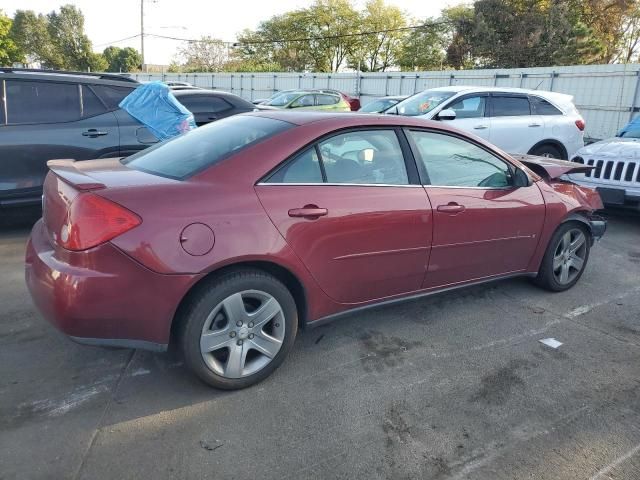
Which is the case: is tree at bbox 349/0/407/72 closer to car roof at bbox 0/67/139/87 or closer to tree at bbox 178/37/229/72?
tree at bbox 178/37/229/72

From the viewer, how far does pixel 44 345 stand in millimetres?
3205

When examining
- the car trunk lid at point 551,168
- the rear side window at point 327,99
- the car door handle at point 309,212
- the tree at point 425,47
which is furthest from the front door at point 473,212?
the tree at point 425,47

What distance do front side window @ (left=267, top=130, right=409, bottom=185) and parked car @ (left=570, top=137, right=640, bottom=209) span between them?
4.06 meters

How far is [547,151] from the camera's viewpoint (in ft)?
29.6

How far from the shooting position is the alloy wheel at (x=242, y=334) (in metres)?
2.64

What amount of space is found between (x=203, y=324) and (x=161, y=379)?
0.60 meters

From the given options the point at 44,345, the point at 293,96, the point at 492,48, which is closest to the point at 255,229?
the point at 44,345

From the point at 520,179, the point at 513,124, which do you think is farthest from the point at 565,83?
the point at 520,179

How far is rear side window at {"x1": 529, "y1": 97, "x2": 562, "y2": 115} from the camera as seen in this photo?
8836mm

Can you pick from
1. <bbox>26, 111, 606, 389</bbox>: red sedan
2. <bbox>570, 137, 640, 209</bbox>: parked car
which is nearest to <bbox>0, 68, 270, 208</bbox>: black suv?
<bbox>26, 111, 606, 389</bbox>: red sedan

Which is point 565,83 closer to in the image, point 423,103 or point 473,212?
point 423,103

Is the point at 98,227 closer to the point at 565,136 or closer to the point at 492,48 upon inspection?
the point at 565,136

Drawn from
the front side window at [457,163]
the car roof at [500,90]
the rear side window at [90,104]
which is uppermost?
the car roof at [500,90]

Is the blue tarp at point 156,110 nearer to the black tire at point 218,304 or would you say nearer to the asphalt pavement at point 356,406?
the asphalt pavement at point 356,406
